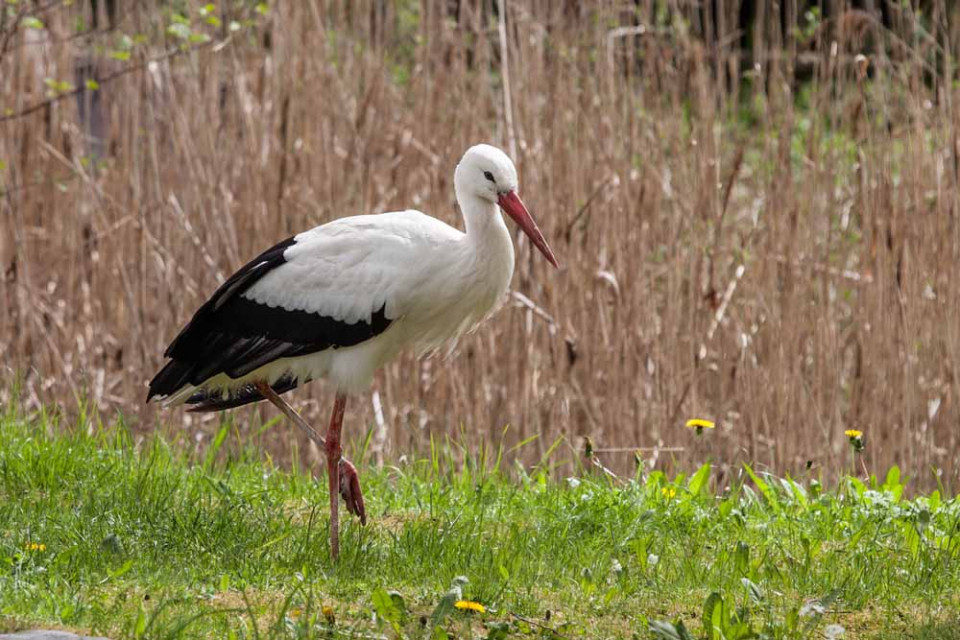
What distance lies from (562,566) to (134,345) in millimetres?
2843

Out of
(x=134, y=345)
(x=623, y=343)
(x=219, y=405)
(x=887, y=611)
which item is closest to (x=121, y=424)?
(x=219, y=405)

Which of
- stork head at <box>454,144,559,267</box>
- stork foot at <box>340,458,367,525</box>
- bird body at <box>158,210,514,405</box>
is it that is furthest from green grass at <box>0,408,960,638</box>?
stork head at <box>454,144,559,267</box>

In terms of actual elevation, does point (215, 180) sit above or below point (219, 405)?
above

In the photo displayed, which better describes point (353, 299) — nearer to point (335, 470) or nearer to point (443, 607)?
point (335, 470)

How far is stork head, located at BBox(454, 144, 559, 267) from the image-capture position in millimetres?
4223

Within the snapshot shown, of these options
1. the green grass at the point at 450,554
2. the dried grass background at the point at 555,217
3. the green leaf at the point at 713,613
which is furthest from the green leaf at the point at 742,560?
the dried grass background at the point at 555,217

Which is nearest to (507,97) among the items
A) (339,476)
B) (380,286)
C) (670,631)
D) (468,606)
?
(380,286)

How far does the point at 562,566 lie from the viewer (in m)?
3.71

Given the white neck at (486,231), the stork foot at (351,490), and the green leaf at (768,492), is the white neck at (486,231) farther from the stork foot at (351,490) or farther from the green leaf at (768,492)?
the green leaf at (768,492)

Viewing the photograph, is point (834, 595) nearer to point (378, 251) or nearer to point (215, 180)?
point (378, 251)

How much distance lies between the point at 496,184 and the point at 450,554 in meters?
1.20

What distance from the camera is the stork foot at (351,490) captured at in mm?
4211

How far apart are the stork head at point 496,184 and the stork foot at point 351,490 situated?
903 millimetres

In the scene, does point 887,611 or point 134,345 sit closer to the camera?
point 887,611
